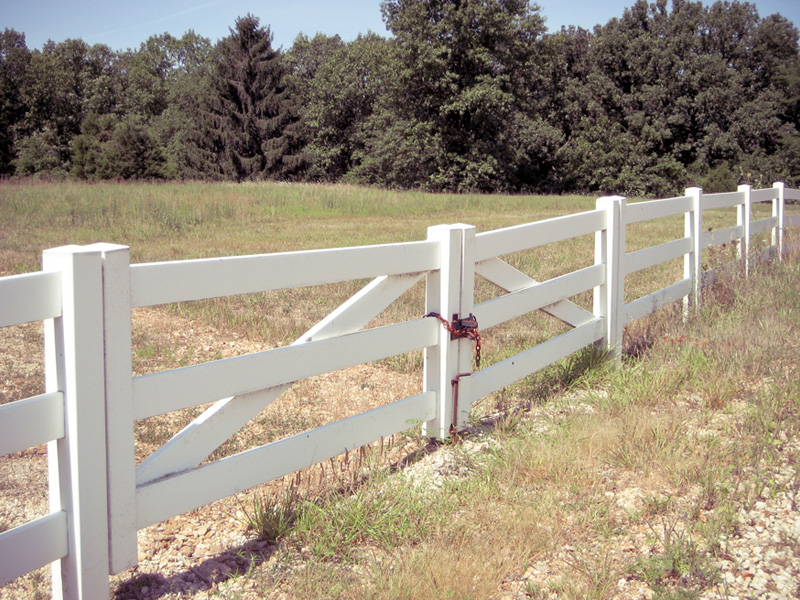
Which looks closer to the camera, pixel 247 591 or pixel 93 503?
pixel 93 503

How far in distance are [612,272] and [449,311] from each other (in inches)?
85.4

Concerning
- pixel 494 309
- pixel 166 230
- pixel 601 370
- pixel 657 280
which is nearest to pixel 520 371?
pixel 494 309

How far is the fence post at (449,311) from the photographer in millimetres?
3943

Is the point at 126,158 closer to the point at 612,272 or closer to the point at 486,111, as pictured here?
the point at 486,111

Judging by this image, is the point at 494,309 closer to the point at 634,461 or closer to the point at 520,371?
the point at 520,371

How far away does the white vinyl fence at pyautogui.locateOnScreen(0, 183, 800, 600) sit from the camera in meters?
2.38

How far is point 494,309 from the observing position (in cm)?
441

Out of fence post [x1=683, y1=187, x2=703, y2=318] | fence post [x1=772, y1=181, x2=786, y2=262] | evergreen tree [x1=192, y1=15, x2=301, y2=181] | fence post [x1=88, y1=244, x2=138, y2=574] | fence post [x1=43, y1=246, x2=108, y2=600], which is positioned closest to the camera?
fence post [x1=43, y1=246, x2=108, y2=600]

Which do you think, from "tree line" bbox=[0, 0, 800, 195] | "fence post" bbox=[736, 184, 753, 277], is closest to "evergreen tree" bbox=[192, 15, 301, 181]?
"tree line" bbox=[0, 0, 800, 195]

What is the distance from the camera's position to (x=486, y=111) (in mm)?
41719

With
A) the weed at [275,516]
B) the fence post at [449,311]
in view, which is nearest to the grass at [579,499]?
the weed at [275,516]

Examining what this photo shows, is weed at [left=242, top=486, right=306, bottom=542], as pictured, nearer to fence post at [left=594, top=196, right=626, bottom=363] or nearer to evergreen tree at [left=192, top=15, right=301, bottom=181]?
fence post at [left=594, top=196, right=626, bottom=363]

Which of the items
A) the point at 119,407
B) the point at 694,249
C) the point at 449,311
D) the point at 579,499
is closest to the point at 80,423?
the point at 119,407

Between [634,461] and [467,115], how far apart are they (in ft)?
138
